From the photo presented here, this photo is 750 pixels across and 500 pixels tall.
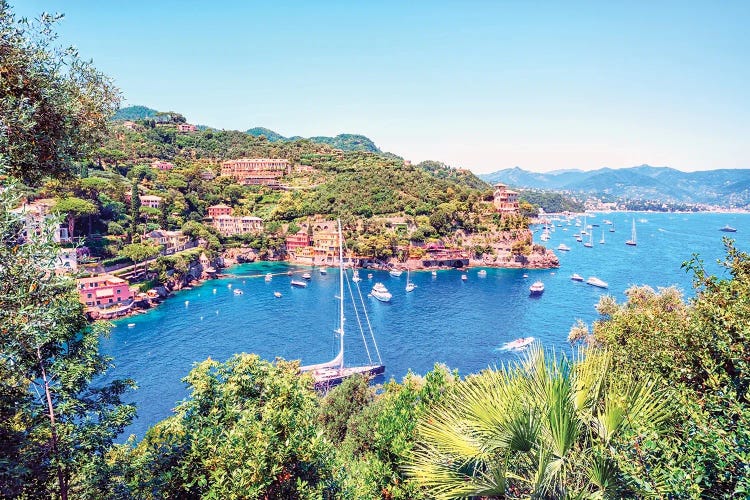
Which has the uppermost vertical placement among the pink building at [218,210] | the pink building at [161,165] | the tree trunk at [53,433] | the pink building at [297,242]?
the pink building at [161,165]

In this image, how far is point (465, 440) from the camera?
4.74 m

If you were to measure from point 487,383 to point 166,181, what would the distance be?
7643 centimetres

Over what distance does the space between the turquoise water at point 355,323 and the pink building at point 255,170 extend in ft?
104

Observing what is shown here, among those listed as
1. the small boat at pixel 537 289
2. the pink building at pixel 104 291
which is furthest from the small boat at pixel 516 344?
the pink building at pixel 104 291

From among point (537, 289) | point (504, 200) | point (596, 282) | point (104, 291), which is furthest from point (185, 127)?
point (596, 282)

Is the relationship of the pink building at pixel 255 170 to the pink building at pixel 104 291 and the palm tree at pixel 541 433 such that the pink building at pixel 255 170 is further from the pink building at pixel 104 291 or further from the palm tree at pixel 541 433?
the palm tree at pixel 541 433

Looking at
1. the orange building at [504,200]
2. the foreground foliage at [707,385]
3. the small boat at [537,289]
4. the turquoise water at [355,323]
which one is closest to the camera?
the foreground foliage at [707,385]

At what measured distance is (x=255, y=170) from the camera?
90250 millimetres

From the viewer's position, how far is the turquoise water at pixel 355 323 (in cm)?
2944

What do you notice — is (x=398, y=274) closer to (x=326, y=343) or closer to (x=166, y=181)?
(x=326, y=343)

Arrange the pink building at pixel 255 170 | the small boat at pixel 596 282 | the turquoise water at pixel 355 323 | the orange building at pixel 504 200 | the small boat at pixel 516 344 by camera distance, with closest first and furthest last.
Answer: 1. the turquoise water at pixel 355 323
2. the small boat at pixel 516 344
3. the small boat at pixel 596 282
4. the orange building at pixel 504 200
5. the pink building at pixel 255 170

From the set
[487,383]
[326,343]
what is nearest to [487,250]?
[326,343]

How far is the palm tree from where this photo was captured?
404 centimetres

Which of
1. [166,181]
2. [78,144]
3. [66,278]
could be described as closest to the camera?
[66,278]
